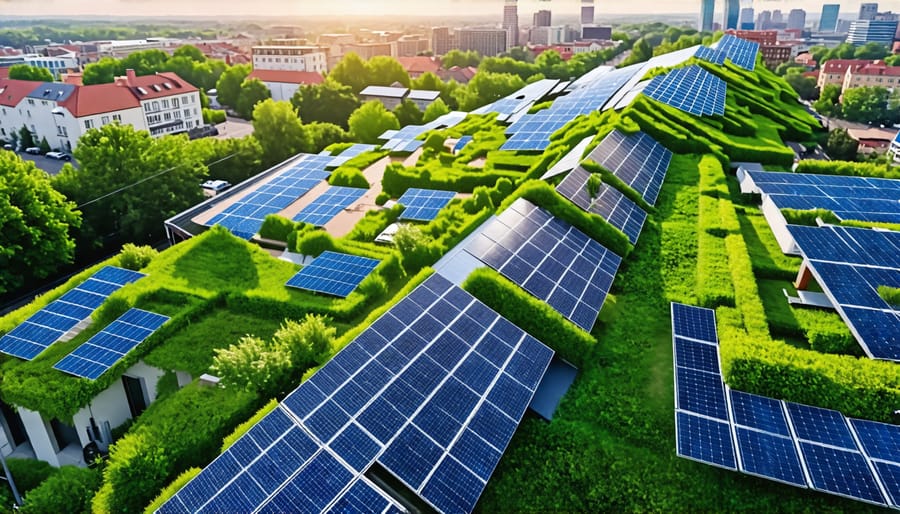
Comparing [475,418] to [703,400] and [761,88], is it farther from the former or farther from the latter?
[761,88]

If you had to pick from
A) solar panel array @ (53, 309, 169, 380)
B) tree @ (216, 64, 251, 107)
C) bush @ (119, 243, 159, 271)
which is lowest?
solar panel array @ (53, 309, 169, 380)

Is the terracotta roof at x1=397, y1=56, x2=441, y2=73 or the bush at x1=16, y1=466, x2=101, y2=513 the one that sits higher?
the terracotta roof at x1=397, y1=56, x2=441, y2=73

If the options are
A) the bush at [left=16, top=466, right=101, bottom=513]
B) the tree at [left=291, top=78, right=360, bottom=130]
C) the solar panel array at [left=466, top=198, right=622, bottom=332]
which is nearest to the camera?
the bush at [left=16, top=466, right=101, bottom=513]

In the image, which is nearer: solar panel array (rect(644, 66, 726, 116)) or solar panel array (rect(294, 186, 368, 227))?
solar panel array (rect(294, 186, 368, 227))

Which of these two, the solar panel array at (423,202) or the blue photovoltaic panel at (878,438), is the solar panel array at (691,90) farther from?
the blue photovoltaic panel at (878,438)

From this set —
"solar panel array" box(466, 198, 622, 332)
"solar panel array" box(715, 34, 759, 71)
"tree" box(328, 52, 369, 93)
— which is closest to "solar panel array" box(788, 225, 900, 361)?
"solar panel array" box(466, 198, 622, 332)

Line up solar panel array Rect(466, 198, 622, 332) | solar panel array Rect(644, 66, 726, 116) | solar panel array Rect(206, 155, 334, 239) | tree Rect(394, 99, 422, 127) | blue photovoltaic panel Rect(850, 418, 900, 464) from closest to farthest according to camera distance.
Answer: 1. blue photovoltaic panel Rect(850, 418, 900, 464)
2. solar panel array Rect(466, 198, 622, 332)
3. solar panel array Rect(206, 155, 334, 239)
4. solar panel array Rect(644, 66, 726, 116)
5. tree Rect(394, 99, 422, 127)

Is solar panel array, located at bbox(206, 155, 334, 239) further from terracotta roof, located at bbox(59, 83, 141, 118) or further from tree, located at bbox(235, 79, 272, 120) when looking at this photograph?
tree, located at bbox(235, 79, 272, 120)
